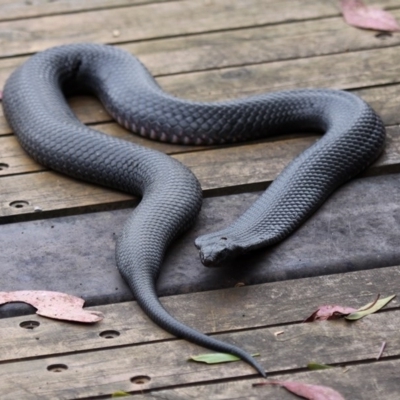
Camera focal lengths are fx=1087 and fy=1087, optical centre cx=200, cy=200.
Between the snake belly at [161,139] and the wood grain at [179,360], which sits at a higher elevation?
the snake belly at [161,139]

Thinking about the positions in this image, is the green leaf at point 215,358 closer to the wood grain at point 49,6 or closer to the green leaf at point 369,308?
the green leaf at point 369,308

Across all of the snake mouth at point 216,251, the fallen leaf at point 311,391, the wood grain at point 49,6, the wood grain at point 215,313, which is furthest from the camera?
the wood grain at point 49,6

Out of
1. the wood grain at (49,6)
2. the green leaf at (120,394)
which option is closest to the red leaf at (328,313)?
the green leaf at (120,394)

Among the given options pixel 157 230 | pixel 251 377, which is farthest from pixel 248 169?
pixel 251 377

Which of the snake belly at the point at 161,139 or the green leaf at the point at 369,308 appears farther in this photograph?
the snake belly at the point at 161,139

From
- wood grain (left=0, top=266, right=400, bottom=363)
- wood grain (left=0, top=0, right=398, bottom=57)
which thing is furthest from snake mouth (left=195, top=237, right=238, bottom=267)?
wood grain (left=0, top=0, right=398, bottom=57)

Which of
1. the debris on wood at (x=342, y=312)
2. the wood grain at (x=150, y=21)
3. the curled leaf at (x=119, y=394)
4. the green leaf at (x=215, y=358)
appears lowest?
the curled leaf at (x=119, y=394)
